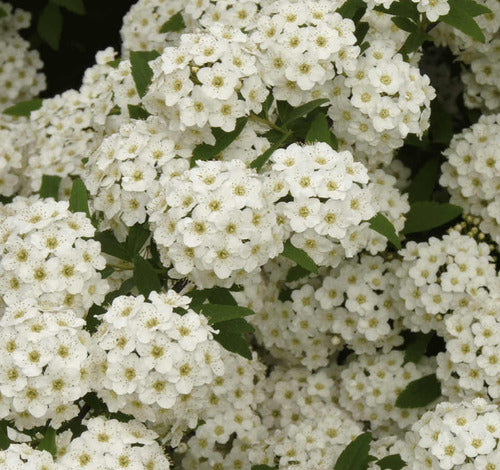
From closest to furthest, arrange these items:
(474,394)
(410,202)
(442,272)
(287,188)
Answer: (287,188)
(474,394)
(442,272)
(410,202)

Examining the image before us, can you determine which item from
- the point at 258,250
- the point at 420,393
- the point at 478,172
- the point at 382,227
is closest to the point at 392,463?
the point at 420,393

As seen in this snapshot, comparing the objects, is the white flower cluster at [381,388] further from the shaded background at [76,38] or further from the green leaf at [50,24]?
the shaded background at [76,38]

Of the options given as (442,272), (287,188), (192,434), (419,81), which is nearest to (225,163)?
A: (287,188)

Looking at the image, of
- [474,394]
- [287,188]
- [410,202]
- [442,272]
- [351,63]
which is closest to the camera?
[287,188]

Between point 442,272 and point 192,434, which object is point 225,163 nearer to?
point 442,272

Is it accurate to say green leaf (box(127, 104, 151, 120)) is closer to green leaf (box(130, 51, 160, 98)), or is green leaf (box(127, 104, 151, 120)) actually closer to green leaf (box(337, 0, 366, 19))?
green leaf (box(130, 51, 160, 98))

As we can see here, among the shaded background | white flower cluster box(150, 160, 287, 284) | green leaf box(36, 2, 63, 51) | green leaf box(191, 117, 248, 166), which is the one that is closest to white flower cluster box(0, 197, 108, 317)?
white flower cluster box(150, 160, 287, 284)

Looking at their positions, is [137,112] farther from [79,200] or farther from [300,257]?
[300,257]
